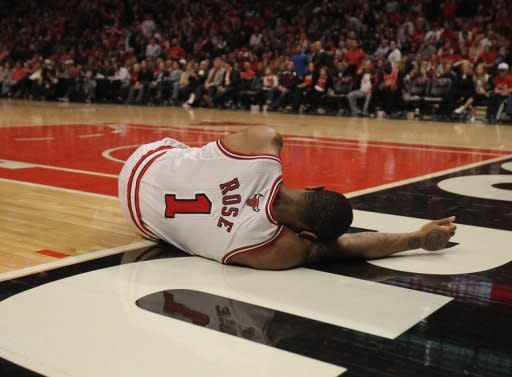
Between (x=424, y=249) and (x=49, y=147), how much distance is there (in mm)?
5257

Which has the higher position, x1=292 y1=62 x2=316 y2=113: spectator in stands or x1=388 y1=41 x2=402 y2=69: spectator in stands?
x1=388 y1=41 x2=402 y2=69: spectator in stands

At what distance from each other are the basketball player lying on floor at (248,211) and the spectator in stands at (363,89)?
36.2ft

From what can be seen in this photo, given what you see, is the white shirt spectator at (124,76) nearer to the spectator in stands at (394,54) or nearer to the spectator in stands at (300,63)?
the spectator in stands at (300,63)

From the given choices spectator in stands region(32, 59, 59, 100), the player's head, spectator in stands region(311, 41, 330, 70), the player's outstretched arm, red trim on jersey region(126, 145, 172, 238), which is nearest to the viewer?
the player's head

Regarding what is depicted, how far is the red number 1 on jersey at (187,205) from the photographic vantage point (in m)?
3.02

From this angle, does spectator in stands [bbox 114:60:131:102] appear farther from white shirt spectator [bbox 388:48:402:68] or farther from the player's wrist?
the player's wrist

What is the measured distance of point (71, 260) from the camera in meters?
3.14

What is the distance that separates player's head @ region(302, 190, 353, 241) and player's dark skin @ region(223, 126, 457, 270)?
3cm

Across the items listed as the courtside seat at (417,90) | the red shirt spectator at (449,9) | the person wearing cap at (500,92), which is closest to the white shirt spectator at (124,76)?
the courtside seat at (417,90)

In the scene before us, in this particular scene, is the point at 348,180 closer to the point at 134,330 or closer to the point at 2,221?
the point at 2,221

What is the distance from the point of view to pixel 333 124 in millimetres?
11742

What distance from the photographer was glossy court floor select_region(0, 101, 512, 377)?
6.77 ft

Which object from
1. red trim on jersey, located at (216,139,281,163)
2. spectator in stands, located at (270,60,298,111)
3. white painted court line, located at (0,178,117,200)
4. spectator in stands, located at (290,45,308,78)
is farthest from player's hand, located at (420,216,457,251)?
spectator in stands, located at (290,45,308,78)

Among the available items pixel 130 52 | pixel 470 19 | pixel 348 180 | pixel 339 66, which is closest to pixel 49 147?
pixel 348 180
